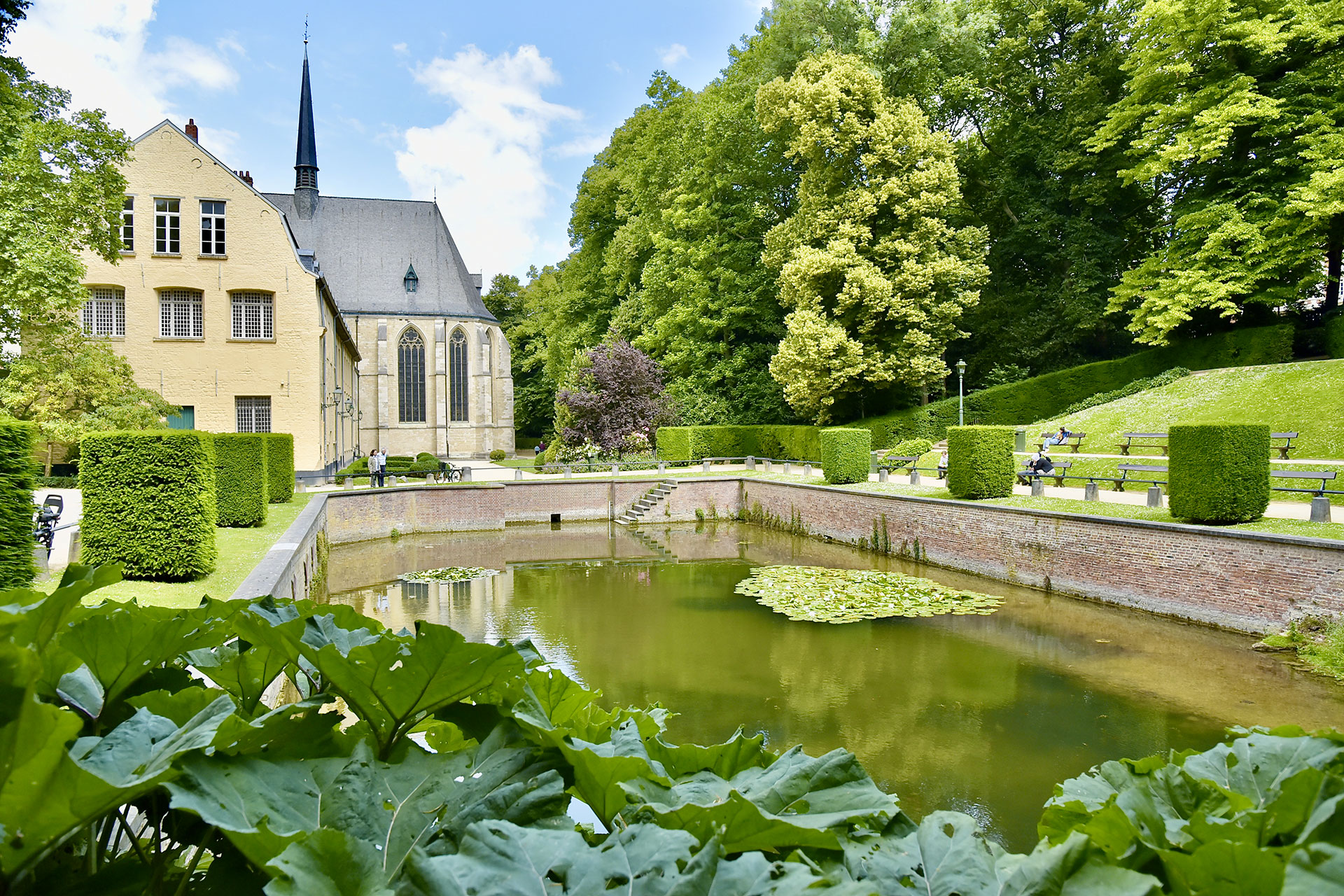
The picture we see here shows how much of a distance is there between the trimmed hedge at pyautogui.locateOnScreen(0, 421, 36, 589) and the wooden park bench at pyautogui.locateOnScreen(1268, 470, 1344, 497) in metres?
15.5

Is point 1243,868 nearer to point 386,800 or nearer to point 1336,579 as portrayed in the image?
point 386,800

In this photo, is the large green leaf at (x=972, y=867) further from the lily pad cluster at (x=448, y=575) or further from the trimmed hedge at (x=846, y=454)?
the trimmed hedge at (x=846, y=454)

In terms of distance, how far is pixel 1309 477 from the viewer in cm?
1310

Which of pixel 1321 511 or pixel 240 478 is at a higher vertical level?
pixel 240 478

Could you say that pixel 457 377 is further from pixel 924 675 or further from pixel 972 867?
pixel 972 867

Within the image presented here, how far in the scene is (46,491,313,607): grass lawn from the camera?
738 centimetres

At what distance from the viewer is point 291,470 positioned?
1947cm

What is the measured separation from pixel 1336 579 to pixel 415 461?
984 inches

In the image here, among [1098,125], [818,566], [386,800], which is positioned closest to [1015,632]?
[818,566]

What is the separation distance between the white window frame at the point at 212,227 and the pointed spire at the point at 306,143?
2063cm

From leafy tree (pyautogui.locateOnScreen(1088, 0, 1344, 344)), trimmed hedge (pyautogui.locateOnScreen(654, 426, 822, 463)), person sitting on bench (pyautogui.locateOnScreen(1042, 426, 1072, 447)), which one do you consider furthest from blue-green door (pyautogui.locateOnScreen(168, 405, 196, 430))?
leafy tree (pyautogui.locateOnScreen(1088, 0, 1344, 344))

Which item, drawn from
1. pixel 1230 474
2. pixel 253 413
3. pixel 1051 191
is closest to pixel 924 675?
pixel 1230 474

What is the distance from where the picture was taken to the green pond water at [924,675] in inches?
260

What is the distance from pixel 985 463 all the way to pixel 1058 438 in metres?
7.49
